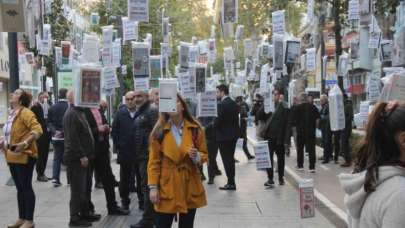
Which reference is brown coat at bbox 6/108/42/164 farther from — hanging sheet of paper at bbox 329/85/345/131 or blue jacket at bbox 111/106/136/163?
hanging sheet of paper at bbox 329/85/345/131

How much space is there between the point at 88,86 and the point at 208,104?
3.92 metres

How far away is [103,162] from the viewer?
10008mm

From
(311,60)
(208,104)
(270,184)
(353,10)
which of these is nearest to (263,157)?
(270,184)

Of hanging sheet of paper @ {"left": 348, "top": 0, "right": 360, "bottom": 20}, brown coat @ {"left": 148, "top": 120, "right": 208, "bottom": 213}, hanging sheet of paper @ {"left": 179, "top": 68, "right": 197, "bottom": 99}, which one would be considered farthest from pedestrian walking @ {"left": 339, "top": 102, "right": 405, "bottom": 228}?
hanging sheet of paper @ {"left": 348, "top": 0, "right": 360, "bottom": 20}

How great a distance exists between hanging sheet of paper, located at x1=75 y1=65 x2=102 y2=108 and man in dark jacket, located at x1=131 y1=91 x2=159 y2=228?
57 cm

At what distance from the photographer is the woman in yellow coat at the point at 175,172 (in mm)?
5734

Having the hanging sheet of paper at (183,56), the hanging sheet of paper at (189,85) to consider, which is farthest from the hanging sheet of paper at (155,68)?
the hanging sheet of paper at (189,85)

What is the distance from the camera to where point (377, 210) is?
2.52 m

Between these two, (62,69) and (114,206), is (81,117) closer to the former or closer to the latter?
(114,206)

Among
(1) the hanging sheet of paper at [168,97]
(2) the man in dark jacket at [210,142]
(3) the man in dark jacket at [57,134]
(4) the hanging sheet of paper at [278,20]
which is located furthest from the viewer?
(4) the hanging sheet of paper at [278,20]

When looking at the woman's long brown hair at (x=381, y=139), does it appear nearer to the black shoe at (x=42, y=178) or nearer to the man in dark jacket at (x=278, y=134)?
the man in dark jacket at (x=278, y=134)

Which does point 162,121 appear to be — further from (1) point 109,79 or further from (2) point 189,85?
A: (1) point 109,79

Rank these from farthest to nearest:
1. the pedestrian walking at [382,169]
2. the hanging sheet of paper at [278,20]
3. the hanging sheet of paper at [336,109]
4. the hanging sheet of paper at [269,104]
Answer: the hanging sheet of paper at [278,20] < the hanging sheet of paper at [269,104] < the hanging sheet of paper at [336,109] < the pedestrian walking at [382,169]

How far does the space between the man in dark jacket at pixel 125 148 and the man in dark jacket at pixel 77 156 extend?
105 cm
